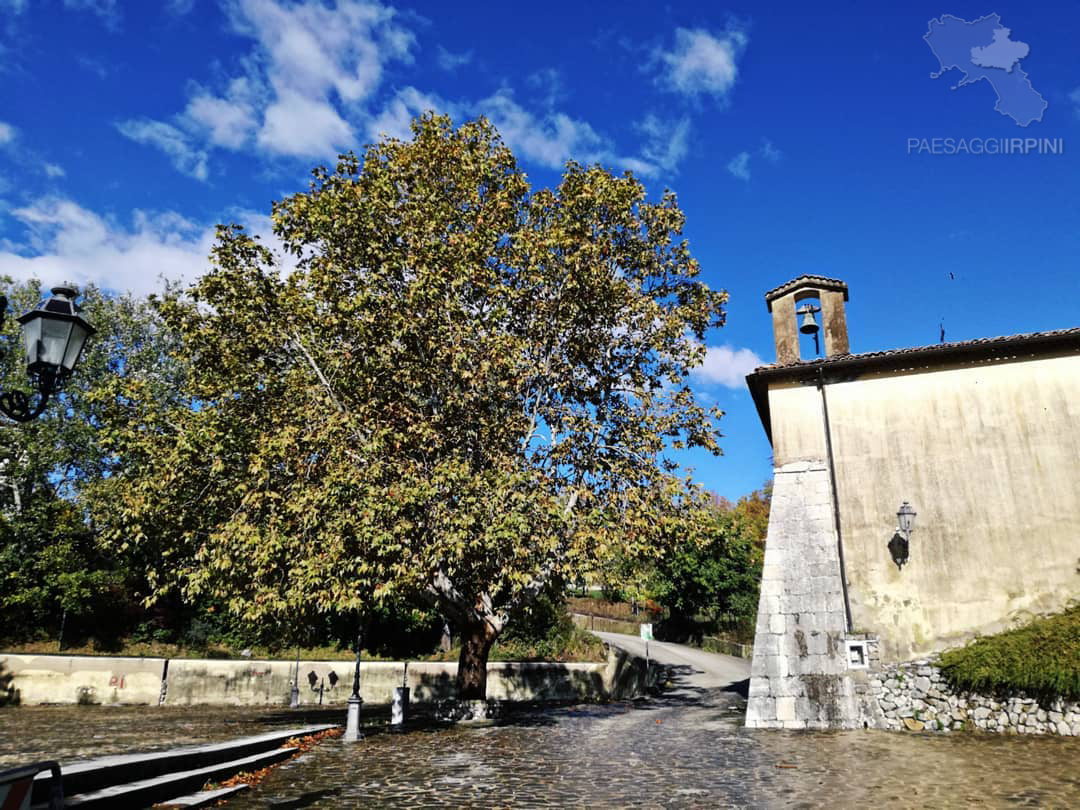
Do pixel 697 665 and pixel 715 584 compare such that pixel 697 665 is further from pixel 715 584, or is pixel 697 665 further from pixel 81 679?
pixel 81 679

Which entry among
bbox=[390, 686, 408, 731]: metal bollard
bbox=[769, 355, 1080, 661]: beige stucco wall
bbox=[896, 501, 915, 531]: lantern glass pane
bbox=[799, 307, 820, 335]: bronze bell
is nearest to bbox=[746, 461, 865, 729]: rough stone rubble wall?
bbox=[769, 355, 1080, 661]: beige stucco wall

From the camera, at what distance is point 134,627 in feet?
95.4

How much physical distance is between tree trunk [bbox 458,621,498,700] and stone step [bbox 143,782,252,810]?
803cm

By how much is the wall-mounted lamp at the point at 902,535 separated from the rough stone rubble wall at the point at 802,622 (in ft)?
3.81

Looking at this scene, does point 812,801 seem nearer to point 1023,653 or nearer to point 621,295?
point 1023,653

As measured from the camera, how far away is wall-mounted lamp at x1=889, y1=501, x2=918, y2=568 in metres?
13.8

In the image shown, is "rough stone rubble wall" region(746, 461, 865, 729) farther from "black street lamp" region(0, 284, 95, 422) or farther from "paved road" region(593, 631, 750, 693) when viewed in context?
"black street lamp" region(0, 284, 95, 422)

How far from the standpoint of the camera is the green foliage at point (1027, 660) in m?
11.7

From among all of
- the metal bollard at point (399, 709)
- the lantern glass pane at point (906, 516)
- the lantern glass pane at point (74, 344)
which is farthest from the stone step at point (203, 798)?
the lantern glass pane at point (906, 516)

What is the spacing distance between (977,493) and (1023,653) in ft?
10.7

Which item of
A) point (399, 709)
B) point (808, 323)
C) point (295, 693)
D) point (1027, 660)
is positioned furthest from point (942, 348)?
point (295, 693)

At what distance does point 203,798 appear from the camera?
6.91 meters

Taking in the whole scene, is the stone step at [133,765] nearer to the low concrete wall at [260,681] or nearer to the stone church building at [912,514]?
the stone church building at [912,514]

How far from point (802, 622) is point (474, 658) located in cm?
760
